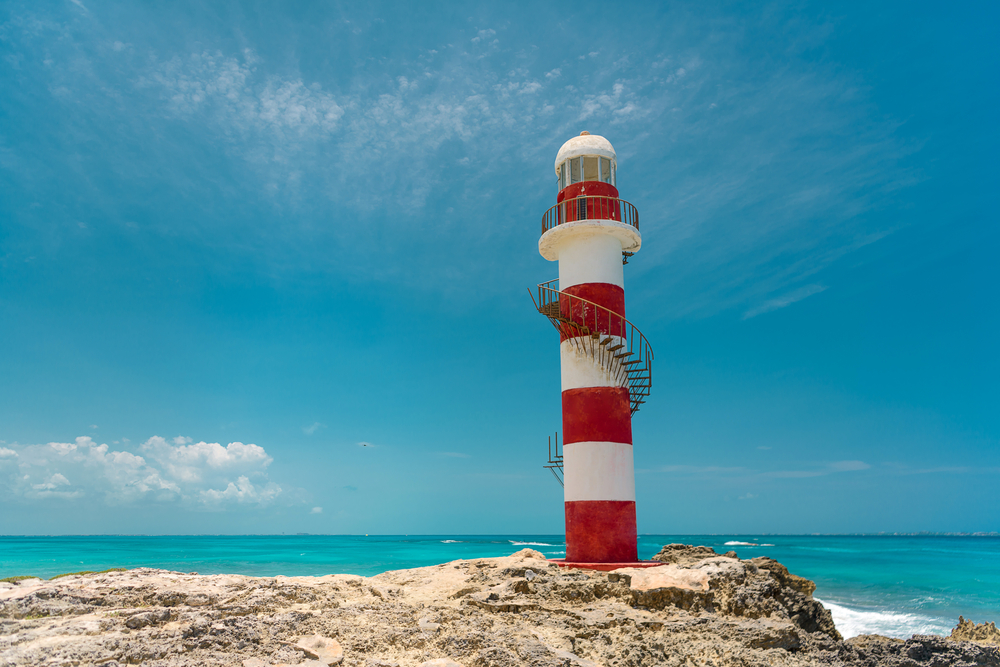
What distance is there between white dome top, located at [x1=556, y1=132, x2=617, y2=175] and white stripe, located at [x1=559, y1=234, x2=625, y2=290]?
82.4 inches

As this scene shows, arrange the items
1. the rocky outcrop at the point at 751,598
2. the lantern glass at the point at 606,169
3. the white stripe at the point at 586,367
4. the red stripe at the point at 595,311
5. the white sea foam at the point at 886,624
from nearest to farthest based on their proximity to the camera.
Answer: the rocky outcrop at the point at 751,598 → the white stripe at the point at 586,367 → the red stripe at the point at 595,311 → the lantern glass at the point at 606,169 → the white sea foam at the point at 886,624

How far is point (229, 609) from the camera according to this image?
6.73m

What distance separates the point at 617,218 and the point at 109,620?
432 inches

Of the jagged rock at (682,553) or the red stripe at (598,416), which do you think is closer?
the jagged rock at (682,553)

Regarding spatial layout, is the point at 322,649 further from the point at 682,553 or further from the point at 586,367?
the point at 682,553

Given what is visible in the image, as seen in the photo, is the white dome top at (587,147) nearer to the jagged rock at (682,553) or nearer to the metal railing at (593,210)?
the metal railing at (593,210)

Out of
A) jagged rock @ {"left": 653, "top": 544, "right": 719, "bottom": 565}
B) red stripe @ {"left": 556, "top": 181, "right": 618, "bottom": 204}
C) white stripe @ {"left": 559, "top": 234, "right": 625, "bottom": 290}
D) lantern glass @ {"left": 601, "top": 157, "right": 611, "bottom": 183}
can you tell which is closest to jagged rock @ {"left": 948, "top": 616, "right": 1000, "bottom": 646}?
jagged rock @ {"left": 653, "top": 544, "right": 719, "bottom": 565}

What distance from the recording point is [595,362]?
41.1ft

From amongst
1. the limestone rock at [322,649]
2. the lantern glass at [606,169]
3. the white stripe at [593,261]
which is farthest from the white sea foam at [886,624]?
the limestone rock at [322,649]

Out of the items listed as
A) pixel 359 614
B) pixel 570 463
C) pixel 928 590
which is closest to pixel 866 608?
pixel 928 590

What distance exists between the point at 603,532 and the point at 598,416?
2.26m

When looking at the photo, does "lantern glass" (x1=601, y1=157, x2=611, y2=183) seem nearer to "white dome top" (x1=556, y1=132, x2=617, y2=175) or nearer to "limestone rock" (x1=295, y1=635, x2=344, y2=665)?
"white dome top" (x1=556, y1=132, x2=617, y2=175)

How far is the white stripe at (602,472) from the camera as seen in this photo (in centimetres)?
1212

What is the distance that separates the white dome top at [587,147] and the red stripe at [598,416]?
5.31 m
